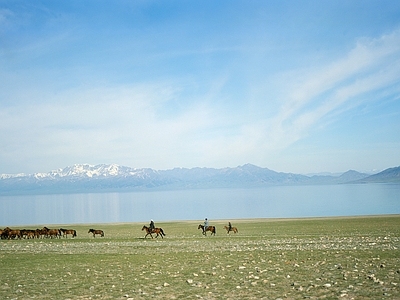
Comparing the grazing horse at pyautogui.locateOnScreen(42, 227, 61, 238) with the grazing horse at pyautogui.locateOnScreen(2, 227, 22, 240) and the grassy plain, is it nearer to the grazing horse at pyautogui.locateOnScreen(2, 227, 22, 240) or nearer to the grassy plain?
the grazing horse at pyautogui.locateOnScreen(2, 227, 22, 240)

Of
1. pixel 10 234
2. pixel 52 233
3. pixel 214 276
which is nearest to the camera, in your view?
pixel 214 276

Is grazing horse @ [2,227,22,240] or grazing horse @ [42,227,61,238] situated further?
grazing horse @ [42,227,61,238]

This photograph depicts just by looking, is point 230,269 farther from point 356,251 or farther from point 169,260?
point 356,251

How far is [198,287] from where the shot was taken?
13.6 metres

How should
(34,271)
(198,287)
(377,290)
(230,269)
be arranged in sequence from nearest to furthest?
(377,290) < (198,287) < (230,269) < (34,271)

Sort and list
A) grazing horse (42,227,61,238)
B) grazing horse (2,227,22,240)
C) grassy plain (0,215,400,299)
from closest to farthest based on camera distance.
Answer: grassy plain (0,215,400,299) → grazing horse (2,227,22,240) → grazing horse (42,227,61,238)

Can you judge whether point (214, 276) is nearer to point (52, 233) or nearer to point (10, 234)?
point (52, 233)

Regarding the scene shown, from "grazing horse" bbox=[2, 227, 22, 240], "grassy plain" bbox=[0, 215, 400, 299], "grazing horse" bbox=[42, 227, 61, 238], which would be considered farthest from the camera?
"grazing horse" bbox=[42, 227, 61, 238]

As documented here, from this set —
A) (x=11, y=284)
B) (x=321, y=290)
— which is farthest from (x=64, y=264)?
(x=321, y=290)

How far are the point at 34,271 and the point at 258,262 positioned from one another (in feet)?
36.0

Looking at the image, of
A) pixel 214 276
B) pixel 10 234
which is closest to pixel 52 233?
pixel 10 234

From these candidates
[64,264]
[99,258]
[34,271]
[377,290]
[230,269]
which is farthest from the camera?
[99,258]

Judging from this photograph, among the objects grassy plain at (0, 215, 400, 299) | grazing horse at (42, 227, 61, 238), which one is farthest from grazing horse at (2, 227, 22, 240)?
grassy plain at (0, 215, 400, 299)

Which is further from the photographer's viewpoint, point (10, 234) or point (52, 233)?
point (52, 233)
